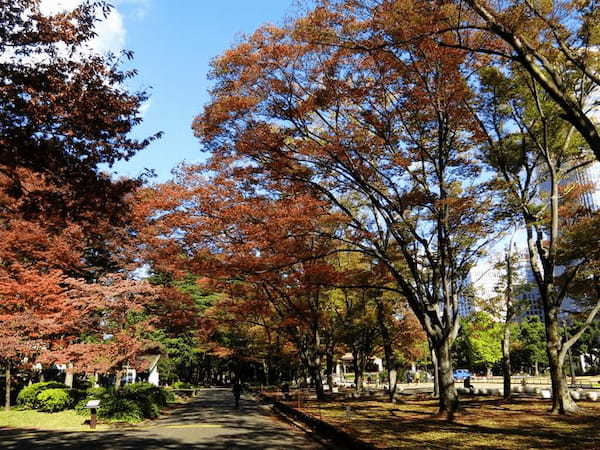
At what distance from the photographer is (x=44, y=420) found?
643 inches

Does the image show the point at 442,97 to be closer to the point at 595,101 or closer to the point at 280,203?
the point at 595,101

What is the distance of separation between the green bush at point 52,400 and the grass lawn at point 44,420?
35 cm

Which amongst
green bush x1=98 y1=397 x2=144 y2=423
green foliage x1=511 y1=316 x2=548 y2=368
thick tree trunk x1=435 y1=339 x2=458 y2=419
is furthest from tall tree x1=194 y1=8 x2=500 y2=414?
green foliage x1=511 y1=316 x2=548 y2=368

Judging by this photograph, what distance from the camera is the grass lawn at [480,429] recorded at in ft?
31.7

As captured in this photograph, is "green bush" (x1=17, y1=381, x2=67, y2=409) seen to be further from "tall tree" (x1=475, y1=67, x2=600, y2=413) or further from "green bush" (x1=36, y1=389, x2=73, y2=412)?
"tall tree" (x1=475, y1=67, x2=600, y2=413)

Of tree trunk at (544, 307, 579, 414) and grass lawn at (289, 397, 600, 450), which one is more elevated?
tree trunk at (544, 307, 579, 414)

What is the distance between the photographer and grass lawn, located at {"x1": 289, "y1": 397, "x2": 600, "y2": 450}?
965cm

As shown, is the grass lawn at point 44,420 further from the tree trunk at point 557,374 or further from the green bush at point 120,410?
the tree trunk at point 557,374

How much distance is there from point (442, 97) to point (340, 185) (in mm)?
4375

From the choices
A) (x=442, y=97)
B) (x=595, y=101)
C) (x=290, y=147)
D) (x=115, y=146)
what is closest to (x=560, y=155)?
(x=595, y=101)

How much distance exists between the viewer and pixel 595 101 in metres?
14.6

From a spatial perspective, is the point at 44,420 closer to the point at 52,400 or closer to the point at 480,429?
the point at 52,400

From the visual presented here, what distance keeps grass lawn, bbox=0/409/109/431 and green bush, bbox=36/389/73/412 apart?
35cm

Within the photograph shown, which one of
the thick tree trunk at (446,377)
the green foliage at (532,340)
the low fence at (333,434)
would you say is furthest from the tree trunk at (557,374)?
the green foliage at (532,340)
